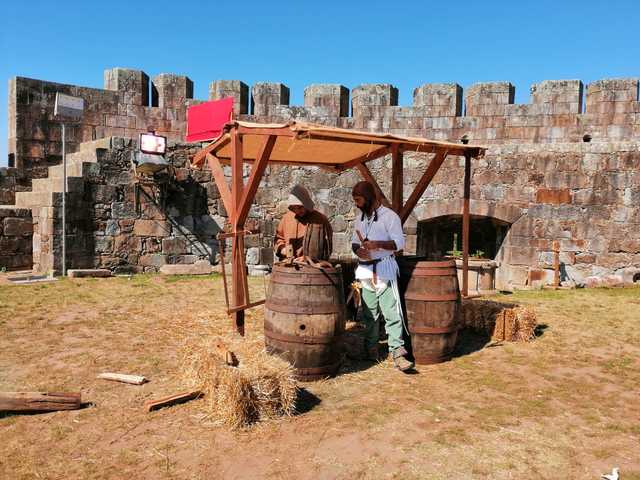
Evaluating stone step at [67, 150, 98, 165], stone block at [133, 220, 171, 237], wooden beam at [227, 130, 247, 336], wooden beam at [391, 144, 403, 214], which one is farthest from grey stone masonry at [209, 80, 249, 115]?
wooden beam at [227, 130, 247, 336]

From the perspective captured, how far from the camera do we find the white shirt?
467 centimetres

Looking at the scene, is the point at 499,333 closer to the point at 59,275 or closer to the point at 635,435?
the point at 635,435

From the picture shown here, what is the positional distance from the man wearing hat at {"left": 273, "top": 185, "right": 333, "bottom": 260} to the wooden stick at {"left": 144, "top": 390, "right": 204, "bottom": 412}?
180cm

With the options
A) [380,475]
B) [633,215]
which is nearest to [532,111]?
[633,215]

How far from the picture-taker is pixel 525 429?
3.37 metres

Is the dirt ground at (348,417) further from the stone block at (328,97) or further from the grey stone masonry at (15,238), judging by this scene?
the stone block at (328,97)

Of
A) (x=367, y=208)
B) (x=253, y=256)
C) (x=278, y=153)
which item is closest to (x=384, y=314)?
(x=367, y=208)

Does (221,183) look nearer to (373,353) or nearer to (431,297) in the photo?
(373,353)

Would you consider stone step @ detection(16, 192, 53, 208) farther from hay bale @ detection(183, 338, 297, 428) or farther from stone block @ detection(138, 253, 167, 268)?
hay bale @ detection(183, 338, 297, 428)

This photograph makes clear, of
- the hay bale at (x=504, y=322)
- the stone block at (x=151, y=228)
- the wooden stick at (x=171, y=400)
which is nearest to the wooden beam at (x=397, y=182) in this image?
the hay bale at (x=504, y=322)

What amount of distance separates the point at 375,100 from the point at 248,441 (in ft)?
34.1

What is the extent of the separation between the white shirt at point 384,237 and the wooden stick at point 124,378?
7.19 feet

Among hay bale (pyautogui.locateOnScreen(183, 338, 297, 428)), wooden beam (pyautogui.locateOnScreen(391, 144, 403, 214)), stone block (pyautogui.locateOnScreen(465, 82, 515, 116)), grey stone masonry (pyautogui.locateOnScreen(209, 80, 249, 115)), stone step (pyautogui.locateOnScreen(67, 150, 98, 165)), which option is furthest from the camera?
grey stone masonry (pyautogui.locateOnScreen(209, 80, 249, 115))

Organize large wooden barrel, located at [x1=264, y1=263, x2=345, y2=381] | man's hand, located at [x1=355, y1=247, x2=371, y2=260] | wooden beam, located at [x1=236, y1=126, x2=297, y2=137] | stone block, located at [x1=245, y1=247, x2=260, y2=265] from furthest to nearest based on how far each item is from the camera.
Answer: stone block, located at [x1=245, y1=247, x2=260, y2=265] < man's hand, located at [x1=355, y1=247, x2=371, y2=260] < wooden beam, located at [x1=236, y1=126, x2=297, y2=137] < large wooden barrel, located at [x1=264, y1=263, x2=345, y2=381]
